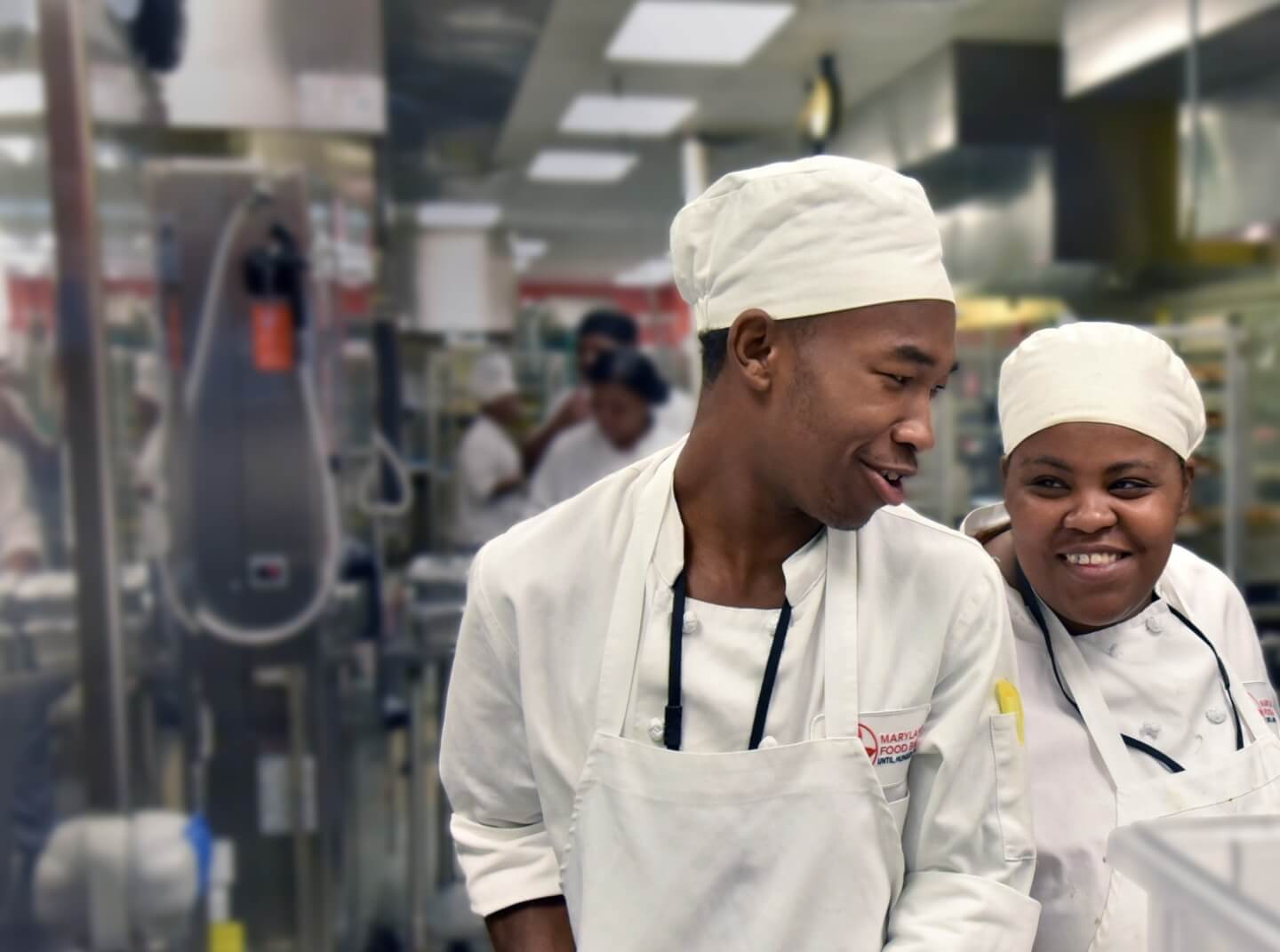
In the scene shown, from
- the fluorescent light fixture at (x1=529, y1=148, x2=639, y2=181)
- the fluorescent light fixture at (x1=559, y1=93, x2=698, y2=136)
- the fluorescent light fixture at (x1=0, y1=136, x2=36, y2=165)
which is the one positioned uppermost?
the fluorescent light fixture at (x1=559, y1=93, x2=698, y2=136)

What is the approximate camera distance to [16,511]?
5.13 ft

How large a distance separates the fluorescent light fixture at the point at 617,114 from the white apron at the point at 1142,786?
140 inches

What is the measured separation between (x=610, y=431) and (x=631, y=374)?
0.18 metres

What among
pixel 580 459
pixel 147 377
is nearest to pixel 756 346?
pixel 147 377

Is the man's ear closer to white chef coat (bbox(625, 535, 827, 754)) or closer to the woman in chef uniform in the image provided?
white chef coat (bbox(625, 535, 827, 754))

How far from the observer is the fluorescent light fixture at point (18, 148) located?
4.87ft

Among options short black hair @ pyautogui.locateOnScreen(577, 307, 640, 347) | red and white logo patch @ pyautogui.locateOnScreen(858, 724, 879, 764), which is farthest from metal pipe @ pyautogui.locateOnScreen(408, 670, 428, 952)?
red and white logo patch @ pyautogui.locateOnScreen(858, 724, 879, 764)

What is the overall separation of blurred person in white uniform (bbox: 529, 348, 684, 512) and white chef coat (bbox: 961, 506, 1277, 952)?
224cm

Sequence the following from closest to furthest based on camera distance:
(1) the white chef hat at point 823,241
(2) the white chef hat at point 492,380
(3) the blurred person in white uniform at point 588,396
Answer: (1) the white chef hat at point 823,241
(3) the blurred person in white uniform at point 588,396
(2) the white chef hat at point 492,380

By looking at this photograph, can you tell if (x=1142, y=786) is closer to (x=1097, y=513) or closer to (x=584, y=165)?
(x=1097, y=513)

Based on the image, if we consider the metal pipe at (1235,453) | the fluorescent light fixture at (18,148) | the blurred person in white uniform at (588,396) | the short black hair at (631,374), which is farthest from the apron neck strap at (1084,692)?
the metal pipe at (1235,453)

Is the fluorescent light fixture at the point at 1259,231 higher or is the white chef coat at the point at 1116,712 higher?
the fluorescent light fixture at the point at 1259,231

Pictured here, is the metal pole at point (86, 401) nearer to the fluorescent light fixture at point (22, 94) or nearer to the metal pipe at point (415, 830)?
the fluorescent light fixture at point (22, 94)

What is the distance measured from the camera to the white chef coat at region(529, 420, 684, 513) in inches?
134
